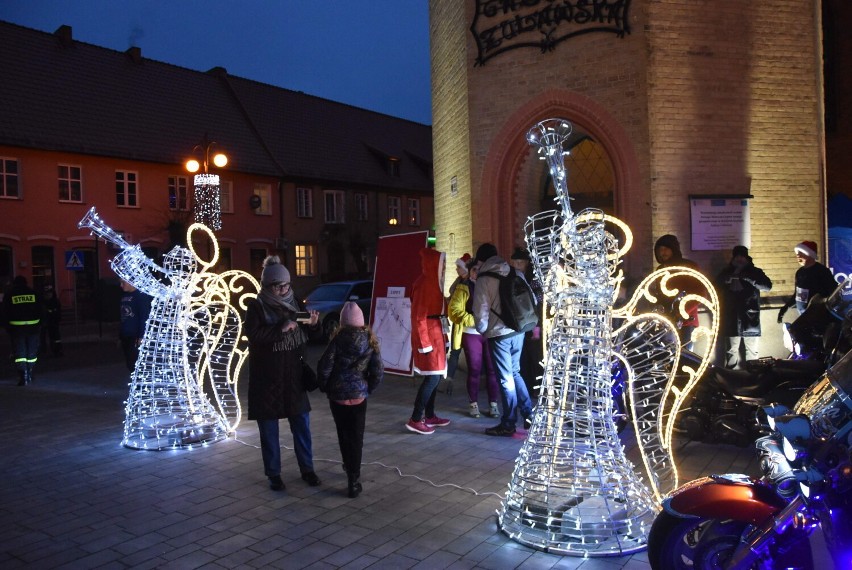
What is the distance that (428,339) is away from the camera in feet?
24.8

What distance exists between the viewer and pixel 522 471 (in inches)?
184

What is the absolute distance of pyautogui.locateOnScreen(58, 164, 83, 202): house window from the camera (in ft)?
82.9

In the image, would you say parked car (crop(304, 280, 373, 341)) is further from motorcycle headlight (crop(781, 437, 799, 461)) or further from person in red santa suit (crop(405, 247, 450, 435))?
motorcycle headlight (crop(781, 437, 799, 461))

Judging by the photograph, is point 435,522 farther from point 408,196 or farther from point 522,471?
point 408,196

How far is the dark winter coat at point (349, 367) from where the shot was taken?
5.49 metres

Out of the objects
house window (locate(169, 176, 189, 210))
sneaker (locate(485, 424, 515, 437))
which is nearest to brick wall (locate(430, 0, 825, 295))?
sneaker (locate(485, 424, 515, 437))

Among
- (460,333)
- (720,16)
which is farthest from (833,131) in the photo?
(460,333)

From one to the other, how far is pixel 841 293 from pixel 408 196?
3400cm

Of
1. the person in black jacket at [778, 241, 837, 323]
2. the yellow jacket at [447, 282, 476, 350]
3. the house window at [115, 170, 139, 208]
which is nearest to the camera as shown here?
the yellow jacket at [447, 282, 476, 350]

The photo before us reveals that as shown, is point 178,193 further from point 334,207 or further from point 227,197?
point 334,207

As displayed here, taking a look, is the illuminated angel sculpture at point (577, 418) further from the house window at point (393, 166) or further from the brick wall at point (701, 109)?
the house window at point (393, 166)

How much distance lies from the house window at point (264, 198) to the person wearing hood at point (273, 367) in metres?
26.5

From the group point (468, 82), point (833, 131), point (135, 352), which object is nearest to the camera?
point (135, 352)

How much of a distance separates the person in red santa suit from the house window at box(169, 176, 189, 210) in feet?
75.3
